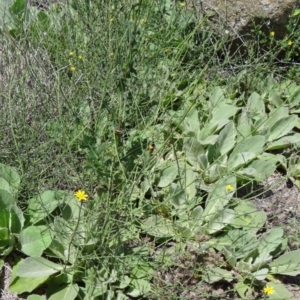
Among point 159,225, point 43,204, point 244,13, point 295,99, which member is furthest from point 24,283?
point 244,13

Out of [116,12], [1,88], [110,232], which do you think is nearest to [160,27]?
[116,12]

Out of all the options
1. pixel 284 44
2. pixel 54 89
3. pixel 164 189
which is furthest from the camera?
Answer: pixel 284 44

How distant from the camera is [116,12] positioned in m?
3.08

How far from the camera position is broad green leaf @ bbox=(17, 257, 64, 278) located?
7.01 ft

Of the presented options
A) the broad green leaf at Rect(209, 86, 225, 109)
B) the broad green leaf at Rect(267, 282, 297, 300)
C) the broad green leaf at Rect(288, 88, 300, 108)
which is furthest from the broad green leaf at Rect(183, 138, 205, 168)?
the broad green leaf at Rect(288, 88, 300, 108)

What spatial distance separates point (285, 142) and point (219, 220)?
83 cm

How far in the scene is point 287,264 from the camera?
93.3 inches

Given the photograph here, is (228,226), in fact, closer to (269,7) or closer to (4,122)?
(4,122)

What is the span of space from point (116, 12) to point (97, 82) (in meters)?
0.52

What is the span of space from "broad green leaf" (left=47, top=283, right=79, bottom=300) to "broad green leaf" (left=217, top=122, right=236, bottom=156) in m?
1.13

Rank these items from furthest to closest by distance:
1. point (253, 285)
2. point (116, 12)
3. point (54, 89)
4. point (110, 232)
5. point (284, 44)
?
1. point (284, 44)
2. point (116, 12)
3. point (54, 89)
4. point (253, 285)
5. point (110, 232)

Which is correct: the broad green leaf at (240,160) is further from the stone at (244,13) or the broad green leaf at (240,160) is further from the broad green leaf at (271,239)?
the stone at (244,13)

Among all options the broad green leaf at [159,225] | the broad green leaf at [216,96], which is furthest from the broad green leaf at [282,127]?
the broad green leaf at [159,225]

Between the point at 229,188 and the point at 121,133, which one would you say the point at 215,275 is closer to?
the point at 229,188
